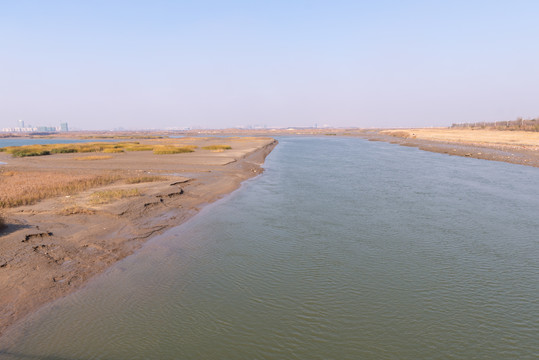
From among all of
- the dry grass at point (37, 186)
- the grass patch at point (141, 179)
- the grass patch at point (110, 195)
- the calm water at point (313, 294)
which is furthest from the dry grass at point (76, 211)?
the grass patch at point (141, 179)

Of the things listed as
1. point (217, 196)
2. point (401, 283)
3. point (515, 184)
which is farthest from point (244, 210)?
point (515, 184)

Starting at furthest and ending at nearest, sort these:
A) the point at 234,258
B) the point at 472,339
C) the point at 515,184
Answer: the point at 515,184
the point at 234,258
the point at 472,339

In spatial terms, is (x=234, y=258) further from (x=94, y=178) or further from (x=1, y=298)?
(x=94, y=178)

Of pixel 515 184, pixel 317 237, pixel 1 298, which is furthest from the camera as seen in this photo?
pixel 515 184

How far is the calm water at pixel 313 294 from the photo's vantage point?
7.06 meters

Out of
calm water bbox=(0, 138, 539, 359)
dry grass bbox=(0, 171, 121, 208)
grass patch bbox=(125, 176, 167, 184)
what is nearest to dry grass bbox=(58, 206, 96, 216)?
dry grass bbox=(0, 171, 121, 208)

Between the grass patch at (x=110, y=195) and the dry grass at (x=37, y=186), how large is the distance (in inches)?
104

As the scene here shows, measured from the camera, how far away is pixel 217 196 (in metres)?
21.9

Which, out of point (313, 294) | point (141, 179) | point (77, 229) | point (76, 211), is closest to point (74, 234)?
point (77, 229)

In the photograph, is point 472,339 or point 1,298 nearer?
point 472,339

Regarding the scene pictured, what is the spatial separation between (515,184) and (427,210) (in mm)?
13782

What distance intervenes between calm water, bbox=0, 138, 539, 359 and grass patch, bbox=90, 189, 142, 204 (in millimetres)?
6159

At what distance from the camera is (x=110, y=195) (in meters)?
19.5

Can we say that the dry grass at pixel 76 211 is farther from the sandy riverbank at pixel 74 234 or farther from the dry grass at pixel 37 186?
the dry grass at pixel 37 186
